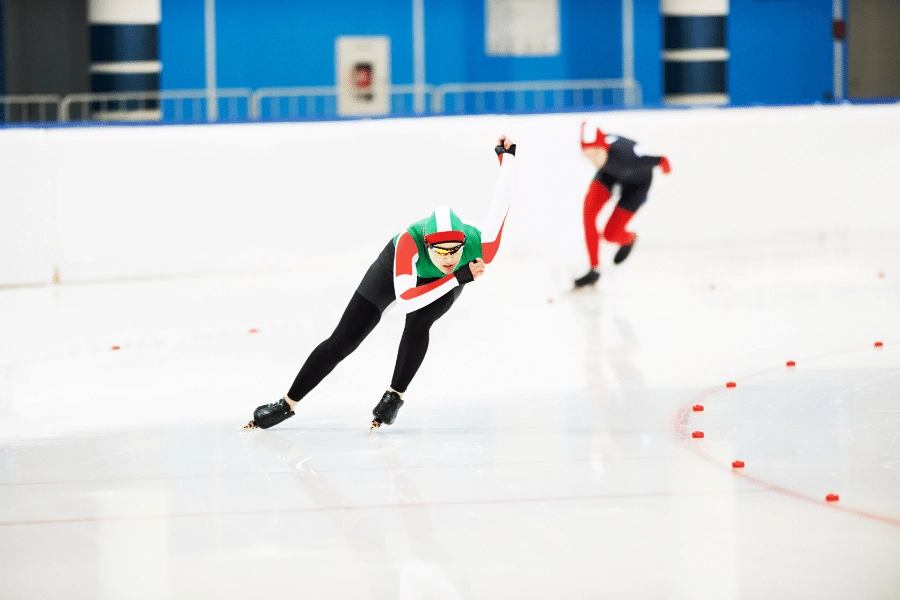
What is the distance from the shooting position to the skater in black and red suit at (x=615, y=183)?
7926 millimetres

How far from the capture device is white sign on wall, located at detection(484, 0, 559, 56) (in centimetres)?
1553

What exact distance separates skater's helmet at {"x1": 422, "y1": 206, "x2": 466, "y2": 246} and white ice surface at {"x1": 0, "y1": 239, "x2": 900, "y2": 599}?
713mm

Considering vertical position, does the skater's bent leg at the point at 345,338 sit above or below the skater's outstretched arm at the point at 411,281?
below

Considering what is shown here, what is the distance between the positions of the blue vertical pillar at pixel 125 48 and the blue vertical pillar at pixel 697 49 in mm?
6427

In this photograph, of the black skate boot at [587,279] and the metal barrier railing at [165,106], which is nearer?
the black skate boot at [587,279]

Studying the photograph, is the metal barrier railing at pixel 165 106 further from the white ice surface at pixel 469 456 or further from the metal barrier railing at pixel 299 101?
the white ice surface at pixel 469 456

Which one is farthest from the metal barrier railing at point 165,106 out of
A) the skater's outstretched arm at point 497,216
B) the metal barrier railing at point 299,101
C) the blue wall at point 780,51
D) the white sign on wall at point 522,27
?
the skater's outstretched arm at point 497,216

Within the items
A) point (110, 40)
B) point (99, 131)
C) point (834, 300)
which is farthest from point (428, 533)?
point (110, 40)

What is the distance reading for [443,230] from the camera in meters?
3.97

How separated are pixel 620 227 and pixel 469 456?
464 cm

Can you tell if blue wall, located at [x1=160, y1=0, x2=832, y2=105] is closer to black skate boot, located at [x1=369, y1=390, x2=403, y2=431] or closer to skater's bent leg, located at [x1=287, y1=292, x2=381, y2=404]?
skater's bent leg, located at [x1=287, y1=292, x2=381, y2=404]

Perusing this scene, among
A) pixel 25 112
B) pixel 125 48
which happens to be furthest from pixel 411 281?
pixel 25 112

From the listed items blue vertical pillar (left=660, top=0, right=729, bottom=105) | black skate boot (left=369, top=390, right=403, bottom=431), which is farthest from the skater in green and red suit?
blue vertical pillar (left=660, top=0, right=729, bottom=105)

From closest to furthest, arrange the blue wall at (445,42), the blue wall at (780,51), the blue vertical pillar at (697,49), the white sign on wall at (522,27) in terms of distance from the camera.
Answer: the blue vertical pillar at (697,49) → the blue wall at (445,42) → the white sign on wall at (522,27) → the blue wall at (780,51)
